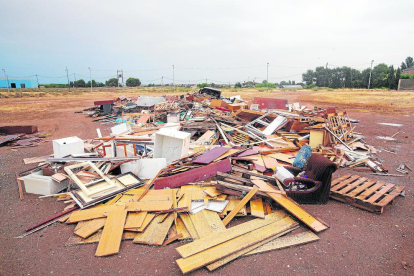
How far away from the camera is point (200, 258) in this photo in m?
2.94

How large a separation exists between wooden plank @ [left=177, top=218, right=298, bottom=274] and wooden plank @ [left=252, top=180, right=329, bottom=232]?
0.15m

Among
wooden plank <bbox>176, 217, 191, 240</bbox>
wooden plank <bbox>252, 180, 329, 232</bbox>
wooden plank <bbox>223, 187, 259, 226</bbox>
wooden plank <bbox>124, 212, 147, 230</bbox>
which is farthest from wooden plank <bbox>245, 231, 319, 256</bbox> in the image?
wooden plank <bbox>124, 212, 147, 230</bbox>

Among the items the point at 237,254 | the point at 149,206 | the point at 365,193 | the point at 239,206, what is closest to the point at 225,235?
the point at 237,254

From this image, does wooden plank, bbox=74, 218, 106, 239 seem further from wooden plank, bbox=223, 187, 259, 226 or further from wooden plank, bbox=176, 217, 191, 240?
wooden plank, bbox=223, 187, 259, 226

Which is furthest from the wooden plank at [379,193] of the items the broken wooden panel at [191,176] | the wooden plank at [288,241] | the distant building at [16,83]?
the distant building at [16,83]

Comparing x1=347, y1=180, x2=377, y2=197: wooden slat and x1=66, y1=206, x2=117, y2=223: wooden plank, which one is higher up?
x1=347, y1=180, x2=377, y2=197: wooden slat

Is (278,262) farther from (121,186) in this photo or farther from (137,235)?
(121,186)

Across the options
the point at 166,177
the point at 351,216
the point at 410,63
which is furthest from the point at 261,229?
the point at 410,63

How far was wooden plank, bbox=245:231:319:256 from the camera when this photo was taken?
3167 mm

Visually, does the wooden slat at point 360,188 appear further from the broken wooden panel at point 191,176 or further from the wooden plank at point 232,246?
the broken wooden panel at point 191,176

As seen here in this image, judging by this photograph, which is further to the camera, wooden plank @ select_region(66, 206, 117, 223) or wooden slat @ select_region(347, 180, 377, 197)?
wooden slat @ select_region(347, 180, 377, 197)

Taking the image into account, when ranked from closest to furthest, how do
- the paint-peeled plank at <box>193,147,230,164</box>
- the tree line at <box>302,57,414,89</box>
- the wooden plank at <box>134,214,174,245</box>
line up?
the wooden plank at <box>134,214,174,245</box>, the paint-peeled plank at <box>193,147,230,164</box>, the tree line at <box>302,57,414,89</box>

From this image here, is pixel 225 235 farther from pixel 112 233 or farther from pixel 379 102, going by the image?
pixel 379 102

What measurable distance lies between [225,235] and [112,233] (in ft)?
5.58
